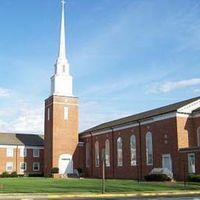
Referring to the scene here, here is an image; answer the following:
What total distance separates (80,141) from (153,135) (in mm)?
26362

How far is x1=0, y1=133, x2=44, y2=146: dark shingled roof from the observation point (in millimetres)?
82637

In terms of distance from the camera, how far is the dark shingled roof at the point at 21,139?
82.6 m

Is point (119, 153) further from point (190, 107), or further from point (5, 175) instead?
point (5, 175)

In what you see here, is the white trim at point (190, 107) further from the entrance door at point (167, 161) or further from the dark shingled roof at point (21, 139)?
the dark shingled roof at point (21, 139)

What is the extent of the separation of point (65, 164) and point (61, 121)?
7700 millimetres

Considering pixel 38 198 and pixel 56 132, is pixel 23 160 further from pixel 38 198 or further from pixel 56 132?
pixel 38 198

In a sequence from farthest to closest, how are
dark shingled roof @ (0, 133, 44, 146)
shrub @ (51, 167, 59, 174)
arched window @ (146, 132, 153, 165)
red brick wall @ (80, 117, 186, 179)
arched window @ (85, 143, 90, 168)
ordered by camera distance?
dark shingled roof @ (0, 133, 44, 146) < arched window @ (85, 143, 90, 168) < shrub @ (51, 167, 59, 174) < arched window @ (146, 132, 153, 165) < red brick wall @ (80, 117, 186, 179)

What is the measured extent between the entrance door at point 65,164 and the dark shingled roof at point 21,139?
548 inches

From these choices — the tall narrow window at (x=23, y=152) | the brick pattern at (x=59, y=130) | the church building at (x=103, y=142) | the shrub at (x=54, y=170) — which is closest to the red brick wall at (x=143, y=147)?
the church building at (x=103, y=142)

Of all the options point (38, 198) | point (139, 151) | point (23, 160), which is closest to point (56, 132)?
point (23, 160)

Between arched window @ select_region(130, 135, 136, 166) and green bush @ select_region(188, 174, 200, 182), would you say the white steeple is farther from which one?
green bush @ select_region(188, 174, 200, 182)

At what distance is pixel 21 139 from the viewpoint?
8588 cm

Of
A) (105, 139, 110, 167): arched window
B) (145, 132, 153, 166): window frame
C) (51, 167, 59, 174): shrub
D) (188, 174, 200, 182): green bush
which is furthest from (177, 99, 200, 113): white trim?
(51, 167, 59, 174): shrub

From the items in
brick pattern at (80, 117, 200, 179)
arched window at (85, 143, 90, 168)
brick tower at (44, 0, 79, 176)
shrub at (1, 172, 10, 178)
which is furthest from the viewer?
arched window at (85, 143, 90, 168)
